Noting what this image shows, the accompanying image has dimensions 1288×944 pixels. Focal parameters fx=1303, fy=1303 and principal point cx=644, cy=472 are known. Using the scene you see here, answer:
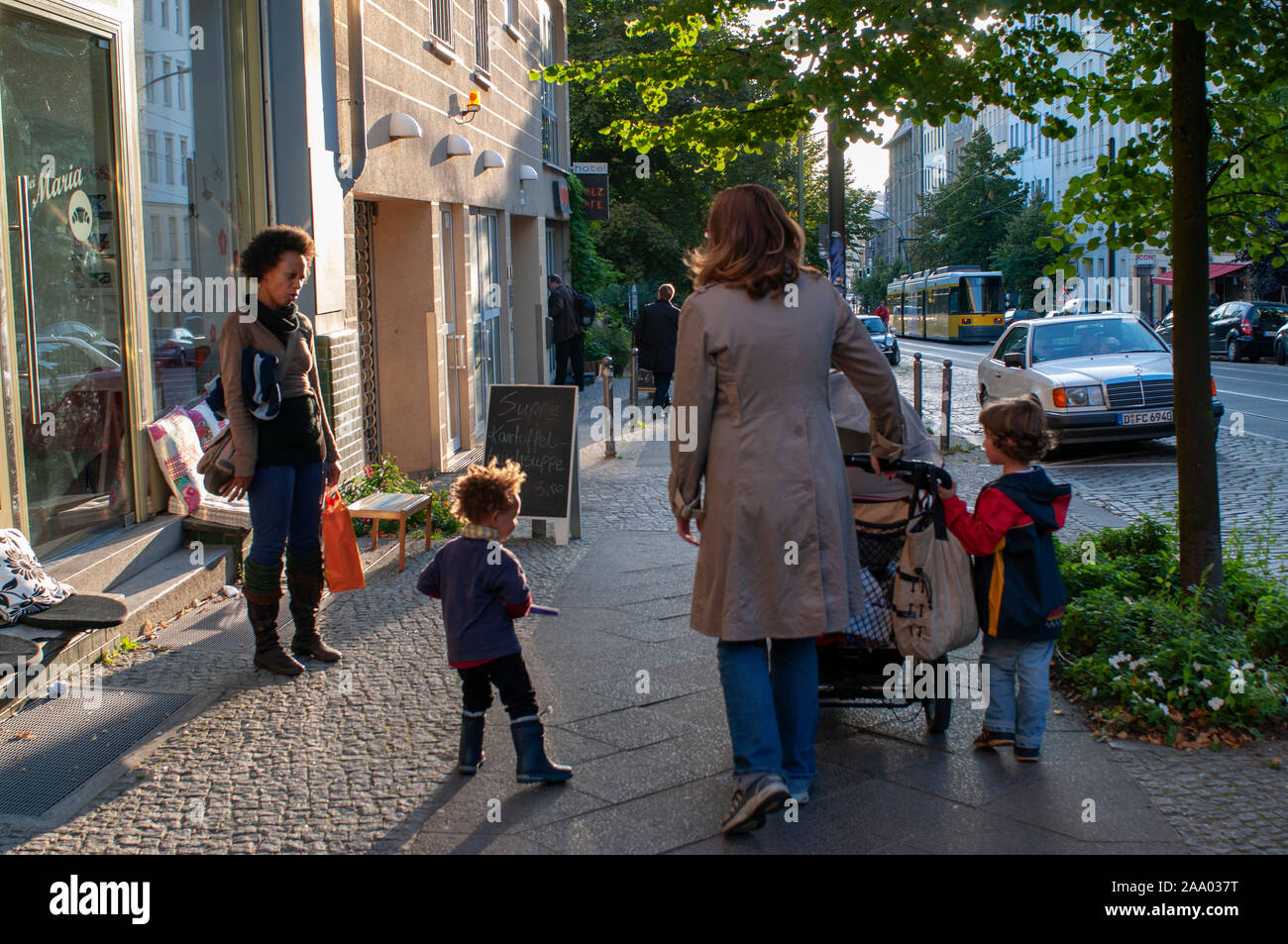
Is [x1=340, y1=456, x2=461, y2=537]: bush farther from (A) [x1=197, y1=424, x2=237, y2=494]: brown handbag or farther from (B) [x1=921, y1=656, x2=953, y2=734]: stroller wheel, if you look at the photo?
(B) [x1=921, y1=656, x2=953, y2=734]: stroller wheel

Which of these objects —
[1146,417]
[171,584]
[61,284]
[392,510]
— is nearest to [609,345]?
[1146,417]

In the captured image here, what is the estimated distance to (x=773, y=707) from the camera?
411 cm

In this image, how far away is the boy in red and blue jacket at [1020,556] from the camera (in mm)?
4621

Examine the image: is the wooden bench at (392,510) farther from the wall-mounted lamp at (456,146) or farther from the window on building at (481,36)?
the window on building at (481,36)

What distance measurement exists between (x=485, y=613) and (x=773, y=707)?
1040 mm

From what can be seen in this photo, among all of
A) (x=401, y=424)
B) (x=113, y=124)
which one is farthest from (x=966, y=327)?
(x=113, y=124)

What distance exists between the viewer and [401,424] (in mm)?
13023

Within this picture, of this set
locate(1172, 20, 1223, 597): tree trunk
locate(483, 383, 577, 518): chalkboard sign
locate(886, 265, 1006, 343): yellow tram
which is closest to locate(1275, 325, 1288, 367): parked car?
locate(886, 265, 1006, 343): yellow tram

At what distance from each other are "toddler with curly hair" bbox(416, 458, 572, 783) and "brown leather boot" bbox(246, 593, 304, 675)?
1.55m

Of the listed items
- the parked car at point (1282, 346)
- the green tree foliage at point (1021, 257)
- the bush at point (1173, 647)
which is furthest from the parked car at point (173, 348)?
the green tree foliage at point (1021, 257)

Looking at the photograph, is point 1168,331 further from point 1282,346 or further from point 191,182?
point 191,182

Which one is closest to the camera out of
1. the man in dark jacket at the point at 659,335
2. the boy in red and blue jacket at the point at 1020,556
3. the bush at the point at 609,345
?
the boy in red and blue jacket at the point at 1020,556

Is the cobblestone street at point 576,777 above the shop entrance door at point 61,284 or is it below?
below

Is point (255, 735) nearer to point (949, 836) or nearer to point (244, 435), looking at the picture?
point (244, 435)
